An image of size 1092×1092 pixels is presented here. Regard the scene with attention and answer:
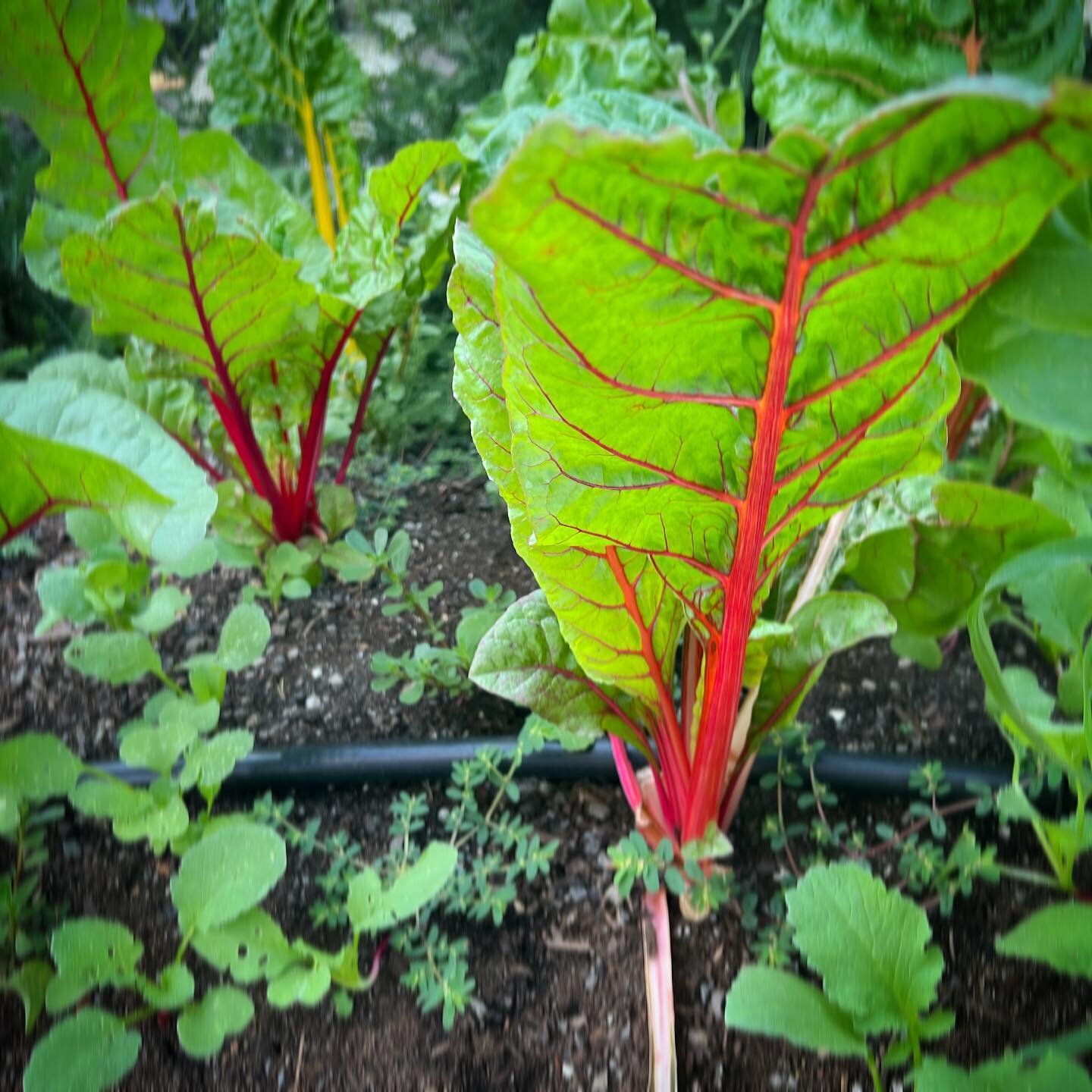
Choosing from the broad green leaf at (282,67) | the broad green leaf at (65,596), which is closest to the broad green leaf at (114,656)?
the broad green leaf at (65,596)

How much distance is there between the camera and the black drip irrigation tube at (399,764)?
79 cm

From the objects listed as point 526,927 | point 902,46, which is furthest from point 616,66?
point 526,927

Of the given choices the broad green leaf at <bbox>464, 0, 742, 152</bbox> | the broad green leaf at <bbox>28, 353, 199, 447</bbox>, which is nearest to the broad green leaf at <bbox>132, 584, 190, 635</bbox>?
the broad green leaf at <bbox>28, 353, 199, 447</bbox>

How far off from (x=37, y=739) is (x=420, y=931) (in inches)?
14.0

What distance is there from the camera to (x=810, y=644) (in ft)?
2.03

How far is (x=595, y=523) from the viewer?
47cm

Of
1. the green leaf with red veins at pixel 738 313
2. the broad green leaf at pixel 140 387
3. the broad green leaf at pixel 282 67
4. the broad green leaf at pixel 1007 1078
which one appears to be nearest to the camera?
the green leaf with red veins at pixel 738 313

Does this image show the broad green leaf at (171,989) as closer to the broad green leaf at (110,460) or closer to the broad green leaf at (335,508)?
the broad green leaf at (110,460)

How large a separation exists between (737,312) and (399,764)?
2.00 feet

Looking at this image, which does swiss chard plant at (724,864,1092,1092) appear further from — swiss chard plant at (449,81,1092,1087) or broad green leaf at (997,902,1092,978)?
swiss chard plant at (449,81,1092,1087)

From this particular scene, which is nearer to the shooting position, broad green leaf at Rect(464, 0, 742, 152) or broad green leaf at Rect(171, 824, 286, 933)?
broad green leaf at Rect(171, 824, 286, 933)

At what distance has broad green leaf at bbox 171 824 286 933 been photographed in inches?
21.1

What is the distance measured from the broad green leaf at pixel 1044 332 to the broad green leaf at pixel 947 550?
209 mm

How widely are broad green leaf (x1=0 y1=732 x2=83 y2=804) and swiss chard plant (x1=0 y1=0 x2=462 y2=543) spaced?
1.51ft
